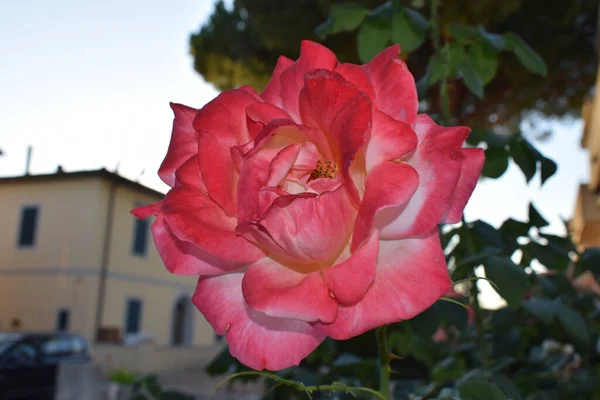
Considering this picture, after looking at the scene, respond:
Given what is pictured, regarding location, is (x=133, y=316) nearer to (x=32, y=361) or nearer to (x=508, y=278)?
(x=32, y=361)

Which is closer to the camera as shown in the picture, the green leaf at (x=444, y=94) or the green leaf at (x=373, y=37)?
the green leaf at (x=444, y=94)

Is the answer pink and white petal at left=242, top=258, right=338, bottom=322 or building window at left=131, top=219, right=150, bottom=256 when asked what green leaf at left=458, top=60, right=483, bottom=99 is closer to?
pink and white petal at left=242, top=258, right=338, bottom=322

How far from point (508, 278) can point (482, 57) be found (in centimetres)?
52

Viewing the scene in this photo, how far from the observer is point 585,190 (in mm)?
8141

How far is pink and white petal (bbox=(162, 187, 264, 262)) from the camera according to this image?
0.47 metres

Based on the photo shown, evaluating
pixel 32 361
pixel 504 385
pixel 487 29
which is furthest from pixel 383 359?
pixel 32 361

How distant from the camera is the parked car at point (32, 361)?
993cm

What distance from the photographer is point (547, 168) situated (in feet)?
3.63

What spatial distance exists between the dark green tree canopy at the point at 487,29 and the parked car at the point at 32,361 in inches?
230

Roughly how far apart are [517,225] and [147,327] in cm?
2245

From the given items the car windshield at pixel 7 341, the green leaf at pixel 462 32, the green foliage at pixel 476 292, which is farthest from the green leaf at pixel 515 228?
the car windshield at pixel 7 341

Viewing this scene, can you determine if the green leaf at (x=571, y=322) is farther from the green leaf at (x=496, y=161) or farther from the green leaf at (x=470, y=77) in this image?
the green leaf at (x=470, y=77)

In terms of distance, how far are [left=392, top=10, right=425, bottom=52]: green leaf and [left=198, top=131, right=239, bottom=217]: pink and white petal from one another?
714 mm

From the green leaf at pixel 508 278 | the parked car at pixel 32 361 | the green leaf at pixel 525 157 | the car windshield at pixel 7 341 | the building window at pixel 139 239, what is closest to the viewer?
the green leaf at pixel 508 278
